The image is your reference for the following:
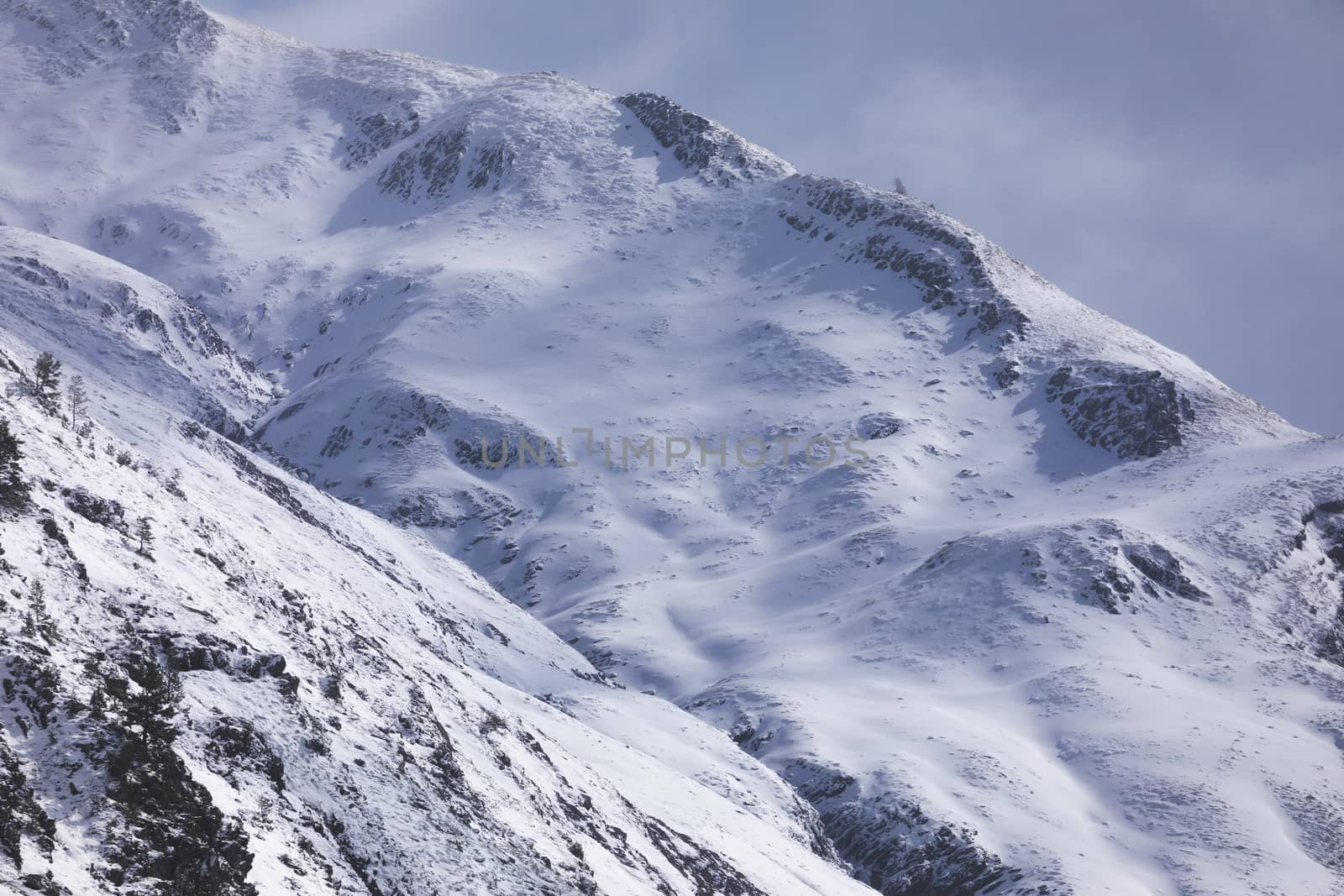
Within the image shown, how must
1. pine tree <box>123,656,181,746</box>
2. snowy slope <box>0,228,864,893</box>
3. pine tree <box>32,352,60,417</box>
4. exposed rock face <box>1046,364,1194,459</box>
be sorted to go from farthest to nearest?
exposed rock face <box>1046,364,1194,459</box> < pine tree <box>32,352,60,417</box> < pine tree <box>123,656,181,746</box> < snowy slope <box>0,228,864,893</box>

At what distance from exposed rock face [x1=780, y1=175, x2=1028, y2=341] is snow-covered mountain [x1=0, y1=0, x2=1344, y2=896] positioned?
657 millimetres

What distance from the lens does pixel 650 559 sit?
124 metres

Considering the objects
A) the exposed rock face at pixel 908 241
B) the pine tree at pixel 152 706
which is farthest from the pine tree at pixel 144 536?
the exposed rock face at pixel 908 241

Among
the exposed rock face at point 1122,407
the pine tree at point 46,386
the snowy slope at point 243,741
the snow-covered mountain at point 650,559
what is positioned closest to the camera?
the snowy slope at point 243,741

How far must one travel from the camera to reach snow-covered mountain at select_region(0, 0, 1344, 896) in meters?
22.7

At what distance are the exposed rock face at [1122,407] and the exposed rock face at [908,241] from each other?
14437 millimetres

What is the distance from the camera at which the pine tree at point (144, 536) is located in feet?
77.5

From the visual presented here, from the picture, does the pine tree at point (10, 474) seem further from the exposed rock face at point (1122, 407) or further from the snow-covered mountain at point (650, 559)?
the exposed rock face at point (1122, 407)

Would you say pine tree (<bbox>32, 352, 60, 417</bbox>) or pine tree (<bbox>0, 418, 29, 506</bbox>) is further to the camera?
pine tree (<bbox>32, 352, 60, 417</bbox>)

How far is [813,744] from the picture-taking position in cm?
8719

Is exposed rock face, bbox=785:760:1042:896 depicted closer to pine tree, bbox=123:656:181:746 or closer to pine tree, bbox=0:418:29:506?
pine tree, bbox=123:656:181:746

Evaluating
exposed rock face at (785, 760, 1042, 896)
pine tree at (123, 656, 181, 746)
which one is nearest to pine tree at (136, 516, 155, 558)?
pine tree at (123, 656, 181, 746)

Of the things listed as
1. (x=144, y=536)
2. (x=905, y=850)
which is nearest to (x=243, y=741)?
(x=144, y=536)

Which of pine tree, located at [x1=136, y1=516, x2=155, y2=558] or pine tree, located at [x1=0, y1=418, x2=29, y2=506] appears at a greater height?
pine tree, located at [x1=0, y1=418, x2=29, y2=506]
